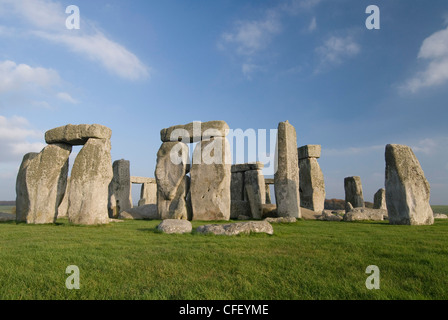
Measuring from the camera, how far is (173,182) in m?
12.7

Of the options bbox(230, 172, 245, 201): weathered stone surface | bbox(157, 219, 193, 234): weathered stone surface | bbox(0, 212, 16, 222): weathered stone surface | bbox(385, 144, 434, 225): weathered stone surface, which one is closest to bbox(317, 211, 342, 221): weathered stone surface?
bbox(385, 144, 434, 225): weathered stone surface

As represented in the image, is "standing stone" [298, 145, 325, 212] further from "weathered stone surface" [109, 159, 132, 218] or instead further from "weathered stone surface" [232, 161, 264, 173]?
"weathered stone surface" [109, 159, 132, 218]

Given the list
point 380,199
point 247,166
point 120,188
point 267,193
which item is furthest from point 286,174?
point 267,193

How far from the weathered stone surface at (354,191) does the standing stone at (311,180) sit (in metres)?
2.23

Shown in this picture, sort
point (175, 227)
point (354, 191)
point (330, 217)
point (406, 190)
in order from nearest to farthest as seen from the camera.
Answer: point (175, 227), point (406, 190), point (330, 217), point (354, 191)

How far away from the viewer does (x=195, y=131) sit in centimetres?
1254

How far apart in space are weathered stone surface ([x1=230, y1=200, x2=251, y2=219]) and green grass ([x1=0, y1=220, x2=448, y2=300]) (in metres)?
8.41

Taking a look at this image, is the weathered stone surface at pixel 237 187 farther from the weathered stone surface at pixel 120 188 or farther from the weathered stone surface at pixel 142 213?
the weathered stone surface at pixel 120 188

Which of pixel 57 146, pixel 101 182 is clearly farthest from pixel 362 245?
pixel 57 146

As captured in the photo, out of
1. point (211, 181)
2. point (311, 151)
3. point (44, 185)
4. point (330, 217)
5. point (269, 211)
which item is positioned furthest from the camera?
point (311, 151)

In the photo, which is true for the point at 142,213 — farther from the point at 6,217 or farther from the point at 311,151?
the point at 311,151

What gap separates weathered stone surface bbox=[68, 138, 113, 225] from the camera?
364 inches

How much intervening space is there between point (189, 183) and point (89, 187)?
15.1ft
